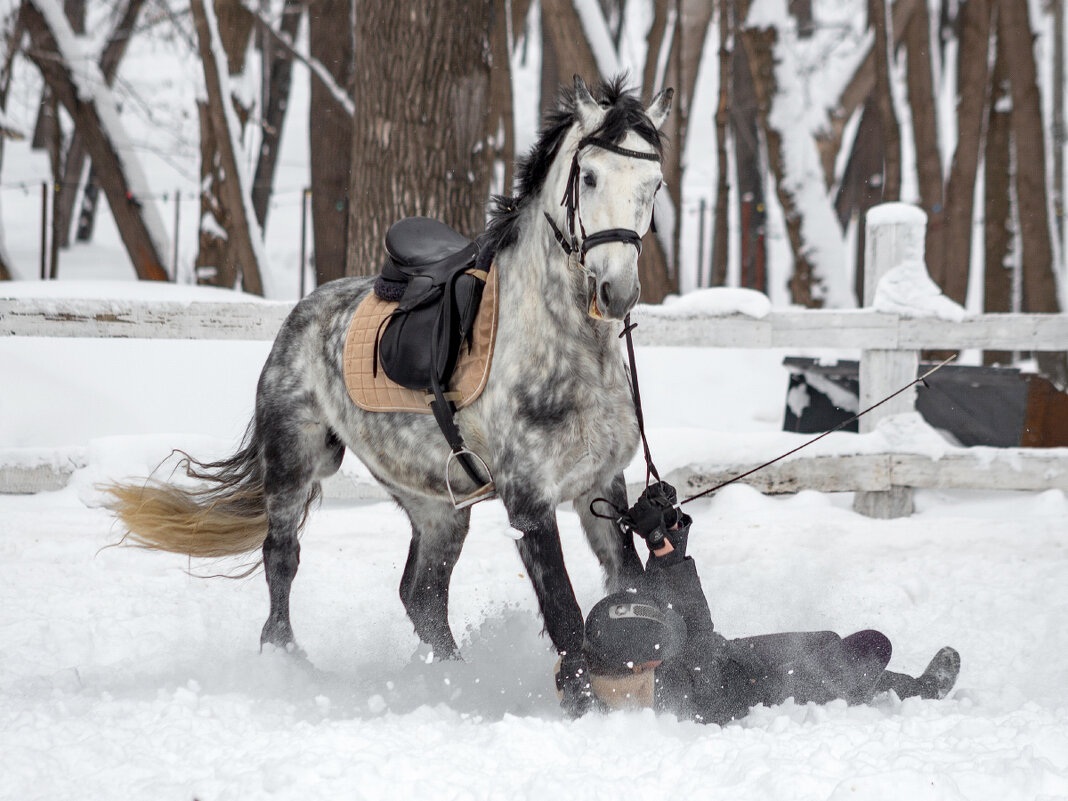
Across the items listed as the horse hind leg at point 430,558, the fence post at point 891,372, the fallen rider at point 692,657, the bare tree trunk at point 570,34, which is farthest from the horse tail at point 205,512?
the bare tree trunk at point 570,34

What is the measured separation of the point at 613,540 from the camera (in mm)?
3240

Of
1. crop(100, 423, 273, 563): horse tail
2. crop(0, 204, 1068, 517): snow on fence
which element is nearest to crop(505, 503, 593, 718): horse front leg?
crop(100, 423, 273, 563): horse tail

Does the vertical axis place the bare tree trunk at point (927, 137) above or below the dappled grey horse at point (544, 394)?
above

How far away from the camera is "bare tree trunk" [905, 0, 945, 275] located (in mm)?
10930

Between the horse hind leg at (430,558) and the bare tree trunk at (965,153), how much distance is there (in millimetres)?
8011

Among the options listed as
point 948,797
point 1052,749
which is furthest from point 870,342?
point 948,797

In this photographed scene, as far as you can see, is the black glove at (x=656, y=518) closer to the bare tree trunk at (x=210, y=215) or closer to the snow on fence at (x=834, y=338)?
the snow on fence at (x=834, y=338)

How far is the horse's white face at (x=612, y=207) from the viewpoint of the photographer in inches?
103

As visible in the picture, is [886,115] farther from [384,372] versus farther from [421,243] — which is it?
[384,372]

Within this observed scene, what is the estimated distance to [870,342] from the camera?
18.3 feet

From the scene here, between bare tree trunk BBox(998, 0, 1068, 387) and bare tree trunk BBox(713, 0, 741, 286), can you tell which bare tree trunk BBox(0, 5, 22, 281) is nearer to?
bare tree trunk BBox(713, 0, 741, 286)

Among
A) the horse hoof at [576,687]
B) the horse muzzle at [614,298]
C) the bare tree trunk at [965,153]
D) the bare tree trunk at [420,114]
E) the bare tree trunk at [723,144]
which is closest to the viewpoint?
the horse muzzle at [614,298]

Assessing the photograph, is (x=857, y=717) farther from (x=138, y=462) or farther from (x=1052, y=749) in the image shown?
(x=138, y=462)

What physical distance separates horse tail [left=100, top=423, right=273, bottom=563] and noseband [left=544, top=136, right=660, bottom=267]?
186 cm
